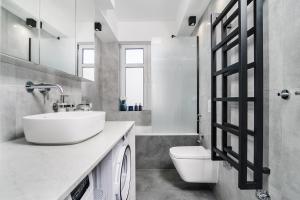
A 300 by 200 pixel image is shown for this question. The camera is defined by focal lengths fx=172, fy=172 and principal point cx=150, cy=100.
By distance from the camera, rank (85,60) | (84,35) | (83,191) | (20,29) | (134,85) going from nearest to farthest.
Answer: (83,191), (20,29), (84,35), (85,60), (134,85)

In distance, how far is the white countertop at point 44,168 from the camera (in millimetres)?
451

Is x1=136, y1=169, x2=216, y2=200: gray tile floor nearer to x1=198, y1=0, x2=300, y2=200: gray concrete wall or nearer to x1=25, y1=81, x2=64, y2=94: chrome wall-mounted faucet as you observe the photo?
x1=198, y1=0, x2=300, y2=200: gray concrete wall

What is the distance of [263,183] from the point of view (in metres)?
1.06

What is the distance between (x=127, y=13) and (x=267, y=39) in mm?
2458

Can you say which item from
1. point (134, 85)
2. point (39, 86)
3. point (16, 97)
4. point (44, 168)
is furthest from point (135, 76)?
point (44, 168)

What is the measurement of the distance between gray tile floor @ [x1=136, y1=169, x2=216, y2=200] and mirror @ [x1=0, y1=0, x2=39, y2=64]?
5.80 feet

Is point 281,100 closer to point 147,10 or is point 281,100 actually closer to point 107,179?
point 107,179

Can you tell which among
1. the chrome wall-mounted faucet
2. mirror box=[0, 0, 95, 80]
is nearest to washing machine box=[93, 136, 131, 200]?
the chrome wall-mounted faucet

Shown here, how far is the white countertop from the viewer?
45cm

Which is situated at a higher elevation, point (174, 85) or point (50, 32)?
point (50, 32)

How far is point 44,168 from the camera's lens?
605 mm

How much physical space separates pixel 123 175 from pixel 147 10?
2.53 metres

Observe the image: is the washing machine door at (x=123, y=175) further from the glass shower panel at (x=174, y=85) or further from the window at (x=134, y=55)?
the window at (x=134, y=55)

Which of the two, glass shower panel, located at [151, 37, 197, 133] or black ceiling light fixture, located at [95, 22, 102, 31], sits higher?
black ceiling light fixture, located at [95, 22, 102, 31]
